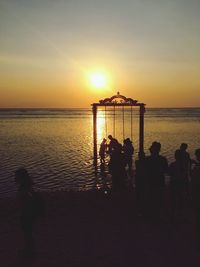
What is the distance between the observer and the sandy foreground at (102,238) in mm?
7359

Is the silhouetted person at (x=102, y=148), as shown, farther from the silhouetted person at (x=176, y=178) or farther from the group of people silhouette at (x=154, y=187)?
the silhouetted person at (x=176, y=178)

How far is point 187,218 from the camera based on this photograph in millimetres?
9750

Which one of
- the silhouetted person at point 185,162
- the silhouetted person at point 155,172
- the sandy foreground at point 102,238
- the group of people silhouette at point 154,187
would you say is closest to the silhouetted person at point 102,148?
the sandy foreground at point 102,238

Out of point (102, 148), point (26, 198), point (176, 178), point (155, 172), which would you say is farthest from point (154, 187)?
point (102, 148)

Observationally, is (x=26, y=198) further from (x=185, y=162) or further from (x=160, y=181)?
(x=185, y=162)

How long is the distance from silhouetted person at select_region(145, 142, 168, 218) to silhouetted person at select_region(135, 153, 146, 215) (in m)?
0.27

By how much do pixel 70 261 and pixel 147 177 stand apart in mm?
3011

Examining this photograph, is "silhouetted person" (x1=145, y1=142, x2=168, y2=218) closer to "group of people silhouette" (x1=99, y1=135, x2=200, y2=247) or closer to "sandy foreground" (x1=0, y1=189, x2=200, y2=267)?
"group of people silhouette" (x1=99, y1=135, x2=200, y2=247)

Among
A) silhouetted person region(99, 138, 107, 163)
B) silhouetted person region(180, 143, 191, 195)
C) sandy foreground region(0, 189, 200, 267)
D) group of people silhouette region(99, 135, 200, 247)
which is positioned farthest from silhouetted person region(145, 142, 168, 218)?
silhouetted person region(99, 138, 107, 163)

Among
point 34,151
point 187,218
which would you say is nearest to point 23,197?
point 187,218

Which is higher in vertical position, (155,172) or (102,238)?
(155,172)

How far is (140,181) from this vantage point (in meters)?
9.99

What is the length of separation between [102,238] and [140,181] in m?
2.18

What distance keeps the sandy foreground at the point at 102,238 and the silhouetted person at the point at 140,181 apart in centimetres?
31
